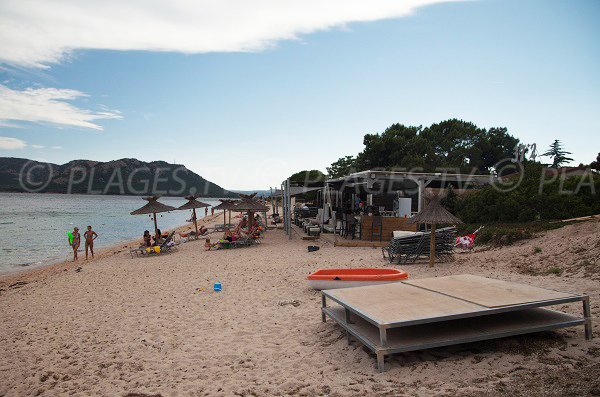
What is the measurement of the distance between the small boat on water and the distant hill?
112 m

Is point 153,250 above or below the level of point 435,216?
below

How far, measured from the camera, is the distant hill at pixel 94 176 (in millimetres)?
118000

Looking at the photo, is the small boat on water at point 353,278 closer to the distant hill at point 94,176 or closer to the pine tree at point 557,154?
the pine tree at point 557,154

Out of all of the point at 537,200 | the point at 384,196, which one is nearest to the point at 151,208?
the point at 384,196

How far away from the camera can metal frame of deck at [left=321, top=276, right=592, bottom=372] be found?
142 inches

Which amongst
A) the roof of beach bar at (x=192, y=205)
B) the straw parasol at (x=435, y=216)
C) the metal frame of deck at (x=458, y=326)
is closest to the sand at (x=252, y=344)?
the metal frame of deck at (x=458, y=326)

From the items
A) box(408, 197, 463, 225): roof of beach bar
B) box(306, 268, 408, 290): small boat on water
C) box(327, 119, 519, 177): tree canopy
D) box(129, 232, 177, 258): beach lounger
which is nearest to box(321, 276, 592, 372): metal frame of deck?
box(306, 268, 408, 290): small boat on water

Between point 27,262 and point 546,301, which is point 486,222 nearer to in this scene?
point 546,301

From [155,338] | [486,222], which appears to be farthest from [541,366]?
[486,222]

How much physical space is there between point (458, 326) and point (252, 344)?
2446mm

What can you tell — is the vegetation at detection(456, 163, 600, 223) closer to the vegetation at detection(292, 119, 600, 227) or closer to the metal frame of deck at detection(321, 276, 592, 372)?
the vegetation at detection(292, 119, 600, 227)

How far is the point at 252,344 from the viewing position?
4785 millimetres

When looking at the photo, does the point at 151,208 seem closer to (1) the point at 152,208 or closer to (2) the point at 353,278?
(1) the point at 152,208

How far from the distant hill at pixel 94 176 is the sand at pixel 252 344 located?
111 metres
